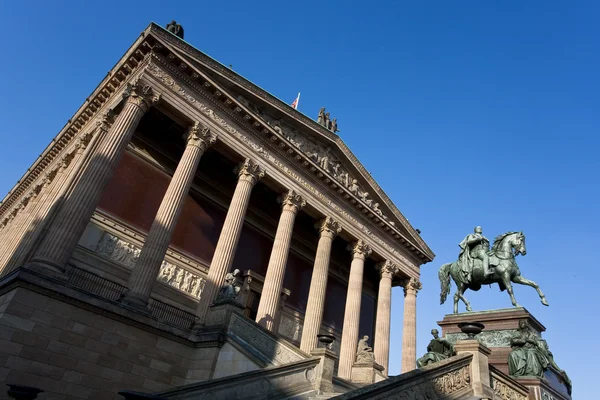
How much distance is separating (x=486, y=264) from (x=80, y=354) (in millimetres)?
12076

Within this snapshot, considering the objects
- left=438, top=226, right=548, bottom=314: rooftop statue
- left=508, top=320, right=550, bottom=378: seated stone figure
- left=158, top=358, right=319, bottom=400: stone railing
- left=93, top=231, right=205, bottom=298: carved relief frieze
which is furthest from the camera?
left=93, top=231, right=205, bottom=298: carved relief frieze

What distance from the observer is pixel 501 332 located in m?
10.8

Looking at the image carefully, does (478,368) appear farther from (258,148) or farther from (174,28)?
(174,28)

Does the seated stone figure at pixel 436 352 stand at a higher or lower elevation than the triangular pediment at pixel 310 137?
lower

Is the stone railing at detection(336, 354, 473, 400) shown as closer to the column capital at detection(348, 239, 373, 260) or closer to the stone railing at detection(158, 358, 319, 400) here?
the stone railing at detection(158, 358, 319, 400)

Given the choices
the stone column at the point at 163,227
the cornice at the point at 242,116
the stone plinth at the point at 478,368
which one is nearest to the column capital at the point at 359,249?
the cornice at the point at 242,116

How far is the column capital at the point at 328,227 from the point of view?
23.8 m

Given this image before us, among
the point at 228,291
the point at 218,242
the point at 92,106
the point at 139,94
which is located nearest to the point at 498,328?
the point at 228,291

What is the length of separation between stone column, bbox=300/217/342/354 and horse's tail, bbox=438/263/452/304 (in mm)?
6952

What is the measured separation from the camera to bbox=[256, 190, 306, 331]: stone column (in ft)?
61.2

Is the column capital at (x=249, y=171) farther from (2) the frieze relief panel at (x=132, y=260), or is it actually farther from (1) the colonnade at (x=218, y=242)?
(2) the frieze relief panel at (x=132, y=260)

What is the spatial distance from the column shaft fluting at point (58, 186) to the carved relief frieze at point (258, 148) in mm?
2915

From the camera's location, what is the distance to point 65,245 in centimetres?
1380

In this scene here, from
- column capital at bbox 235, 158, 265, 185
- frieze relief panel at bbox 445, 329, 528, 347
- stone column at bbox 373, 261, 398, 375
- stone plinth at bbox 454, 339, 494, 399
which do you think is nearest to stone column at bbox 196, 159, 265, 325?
column capital at bbox 235, 158, 265, 185
